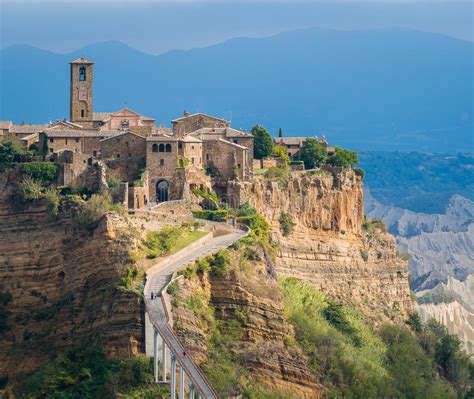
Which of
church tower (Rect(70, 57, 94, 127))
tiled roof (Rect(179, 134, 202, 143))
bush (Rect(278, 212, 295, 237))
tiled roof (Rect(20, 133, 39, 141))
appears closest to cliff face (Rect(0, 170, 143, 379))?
tiled roof (Rect(20, 133, 39, 141))

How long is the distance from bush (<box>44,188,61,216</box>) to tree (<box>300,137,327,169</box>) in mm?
19300

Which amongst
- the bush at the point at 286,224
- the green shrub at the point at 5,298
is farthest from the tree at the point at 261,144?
the green shrub at the point at 5,298

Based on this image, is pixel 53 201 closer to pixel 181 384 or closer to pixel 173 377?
pixel 173 377

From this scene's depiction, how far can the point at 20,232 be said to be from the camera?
232 feet

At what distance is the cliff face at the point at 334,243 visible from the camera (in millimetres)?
79562

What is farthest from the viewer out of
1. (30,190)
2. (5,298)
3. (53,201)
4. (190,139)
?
(190,139)

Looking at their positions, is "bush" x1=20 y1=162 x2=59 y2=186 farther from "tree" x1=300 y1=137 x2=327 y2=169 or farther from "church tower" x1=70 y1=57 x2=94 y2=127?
"tree" x1=300 y1=137 x2=327 y2=169

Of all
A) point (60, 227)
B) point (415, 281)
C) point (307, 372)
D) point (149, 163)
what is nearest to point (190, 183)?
point (149, 163)

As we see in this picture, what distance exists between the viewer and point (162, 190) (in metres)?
74.8

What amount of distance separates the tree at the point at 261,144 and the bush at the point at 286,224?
436 cm

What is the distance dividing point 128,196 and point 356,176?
20.3 meters

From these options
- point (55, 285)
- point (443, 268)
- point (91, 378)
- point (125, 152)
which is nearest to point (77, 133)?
point (125, 152)

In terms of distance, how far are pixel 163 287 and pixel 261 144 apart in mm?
23006

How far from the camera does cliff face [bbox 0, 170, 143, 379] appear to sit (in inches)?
2473
